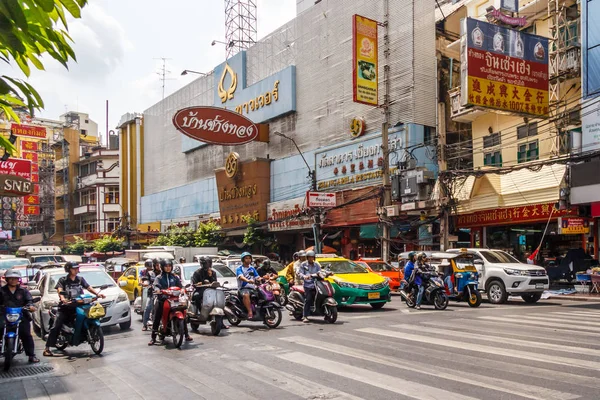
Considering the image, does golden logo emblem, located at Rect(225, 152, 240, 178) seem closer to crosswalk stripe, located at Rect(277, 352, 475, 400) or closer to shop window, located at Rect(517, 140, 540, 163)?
shop window, located at Rect(517, 140, 540, 163)

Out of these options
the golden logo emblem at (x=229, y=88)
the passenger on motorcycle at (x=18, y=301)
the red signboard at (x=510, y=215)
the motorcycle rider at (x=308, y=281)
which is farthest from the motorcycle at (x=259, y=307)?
the golden logo emblem at (x=229, y=88)

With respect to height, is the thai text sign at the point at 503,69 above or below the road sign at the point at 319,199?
above

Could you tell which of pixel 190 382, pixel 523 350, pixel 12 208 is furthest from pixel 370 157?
pixel 12 208

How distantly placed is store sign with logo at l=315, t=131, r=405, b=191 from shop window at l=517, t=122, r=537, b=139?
636 cm

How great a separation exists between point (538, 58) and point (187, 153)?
3850 cm

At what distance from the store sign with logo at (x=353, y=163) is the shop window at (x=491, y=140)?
4.50m

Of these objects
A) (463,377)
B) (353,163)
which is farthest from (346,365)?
(353,163)

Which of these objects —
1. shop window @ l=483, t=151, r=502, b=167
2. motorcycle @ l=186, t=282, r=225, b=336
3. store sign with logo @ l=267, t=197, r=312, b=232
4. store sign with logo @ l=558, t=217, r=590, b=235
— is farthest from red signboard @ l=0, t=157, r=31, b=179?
shop window @ l=483, t=151, r=502, b=167

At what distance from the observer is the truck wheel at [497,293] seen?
18.2 metres

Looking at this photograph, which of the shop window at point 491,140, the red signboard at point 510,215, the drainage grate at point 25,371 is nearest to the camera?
the drainage grate at point 25,371

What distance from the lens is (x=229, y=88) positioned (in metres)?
49.7

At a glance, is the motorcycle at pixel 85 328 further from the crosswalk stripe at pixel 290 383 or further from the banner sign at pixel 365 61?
the banner sign at pixel 365 61

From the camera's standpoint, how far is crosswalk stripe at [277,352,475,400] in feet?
21.2

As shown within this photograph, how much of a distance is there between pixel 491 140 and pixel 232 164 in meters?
22.1
